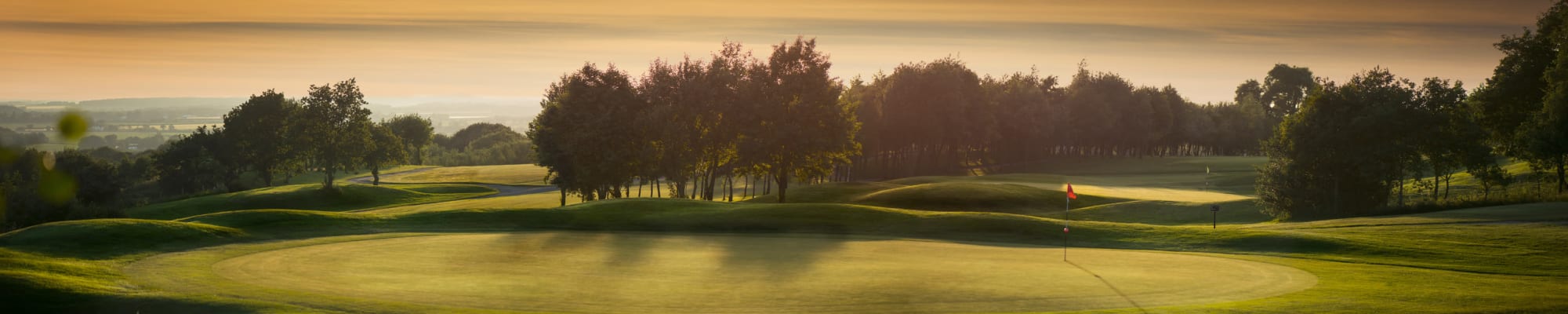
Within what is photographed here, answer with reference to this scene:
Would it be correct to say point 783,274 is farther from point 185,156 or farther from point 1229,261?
point 185,156

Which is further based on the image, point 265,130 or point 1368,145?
point 265,130

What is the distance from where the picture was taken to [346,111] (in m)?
94.5

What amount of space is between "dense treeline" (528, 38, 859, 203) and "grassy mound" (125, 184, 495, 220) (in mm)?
24829

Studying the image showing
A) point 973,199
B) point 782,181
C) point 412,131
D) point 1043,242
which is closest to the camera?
point 1043,242

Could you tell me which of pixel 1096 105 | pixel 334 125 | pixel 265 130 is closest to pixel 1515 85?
pixel 1096 105

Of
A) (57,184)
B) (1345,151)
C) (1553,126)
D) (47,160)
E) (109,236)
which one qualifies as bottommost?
(109,236)

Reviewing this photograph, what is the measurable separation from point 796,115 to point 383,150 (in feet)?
193

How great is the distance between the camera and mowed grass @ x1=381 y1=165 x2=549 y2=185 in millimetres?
115125

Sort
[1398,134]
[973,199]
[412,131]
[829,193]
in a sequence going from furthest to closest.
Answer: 1. [412,131]
2. [829,193]
3. [973,199]
4. [1398,134]

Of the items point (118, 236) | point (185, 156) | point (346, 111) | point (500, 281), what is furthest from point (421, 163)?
point (500, 281)

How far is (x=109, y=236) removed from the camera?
28625 millimetres

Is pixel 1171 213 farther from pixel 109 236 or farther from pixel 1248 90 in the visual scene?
pixel 1248 90

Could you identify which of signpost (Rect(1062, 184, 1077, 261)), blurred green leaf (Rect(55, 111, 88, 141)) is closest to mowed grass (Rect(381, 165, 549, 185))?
blurred green leaf (Rect(55, 111, 88, 141))

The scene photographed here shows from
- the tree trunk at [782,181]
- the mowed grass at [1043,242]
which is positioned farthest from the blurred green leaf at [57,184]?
the tree trunk at [782,181]
